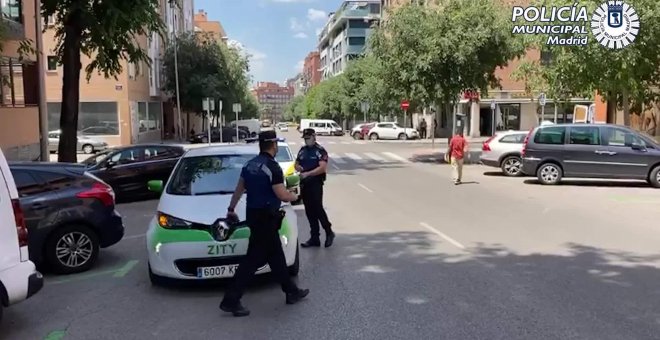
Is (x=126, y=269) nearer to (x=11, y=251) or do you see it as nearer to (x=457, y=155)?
(x=11, y=251)

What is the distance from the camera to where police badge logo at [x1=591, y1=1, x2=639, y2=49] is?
20.4 meters

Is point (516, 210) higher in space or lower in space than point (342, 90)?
lower

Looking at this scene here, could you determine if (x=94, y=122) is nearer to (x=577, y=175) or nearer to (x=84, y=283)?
(x=577, y=175)

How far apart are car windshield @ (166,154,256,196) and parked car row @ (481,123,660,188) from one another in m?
12.3

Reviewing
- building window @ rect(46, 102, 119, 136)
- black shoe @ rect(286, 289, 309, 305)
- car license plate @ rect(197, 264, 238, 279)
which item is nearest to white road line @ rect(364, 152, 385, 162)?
building window @ rect(46, 102, 119, 136)

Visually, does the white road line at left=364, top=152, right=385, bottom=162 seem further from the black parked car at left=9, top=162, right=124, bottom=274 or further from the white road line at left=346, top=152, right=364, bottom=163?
the black parked car at left=9, top=162, right=124, bottom=274

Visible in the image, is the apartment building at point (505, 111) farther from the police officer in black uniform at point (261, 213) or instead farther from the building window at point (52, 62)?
the police officer in black uniform at point (261, 213)

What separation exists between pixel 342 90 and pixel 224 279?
67.2 m

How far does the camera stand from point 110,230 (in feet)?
27.7

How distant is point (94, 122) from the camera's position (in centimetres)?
4244

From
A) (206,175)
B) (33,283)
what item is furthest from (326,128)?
(33,283)

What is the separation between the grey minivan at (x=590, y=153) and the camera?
56.8 ft

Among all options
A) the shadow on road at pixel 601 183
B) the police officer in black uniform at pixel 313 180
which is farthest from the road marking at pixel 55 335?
the shadow on road at pixel 601 183

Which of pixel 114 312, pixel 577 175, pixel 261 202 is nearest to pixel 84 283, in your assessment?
pixel 114 312
